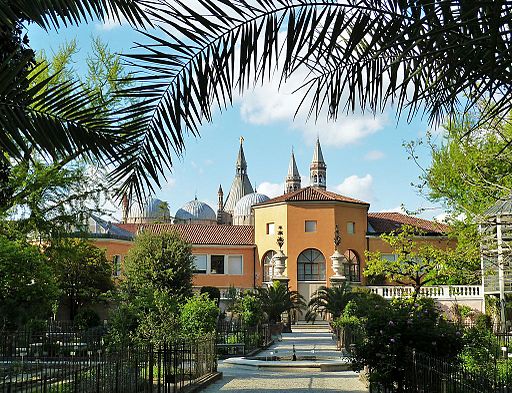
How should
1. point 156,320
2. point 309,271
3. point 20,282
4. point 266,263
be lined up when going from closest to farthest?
point 156,320 < point 20,282 < point 309,271 < point 266,263

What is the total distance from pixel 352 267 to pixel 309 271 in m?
3.19

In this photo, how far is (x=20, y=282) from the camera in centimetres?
2420

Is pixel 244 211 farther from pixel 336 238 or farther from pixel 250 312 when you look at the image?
pixel 250 312

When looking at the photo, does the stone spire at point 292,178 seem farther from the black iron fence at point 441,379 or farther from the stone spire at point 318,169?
the black iron fence at point 441,379

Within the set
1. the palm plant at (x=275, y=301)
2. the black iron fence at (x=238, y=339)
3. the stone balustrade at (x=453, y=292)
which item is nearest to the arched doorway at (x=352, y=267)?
the stone balustrade at (x=453, y=292)

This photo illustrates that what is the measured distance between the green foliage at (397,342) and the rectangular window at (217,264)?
42671 mm

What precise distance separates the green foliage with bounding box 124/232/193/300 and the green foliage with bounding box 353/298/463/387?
2400cm

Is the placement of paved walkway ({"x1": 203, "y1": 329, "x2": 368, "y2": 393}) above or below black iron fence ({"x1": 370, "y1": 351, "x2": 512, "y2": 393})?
below

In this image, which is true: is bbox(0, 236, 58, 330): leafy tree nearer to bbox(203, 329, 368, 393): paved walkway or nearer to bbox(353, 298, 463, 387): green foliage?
bbox(203, 329, 368, 393): paved walkway

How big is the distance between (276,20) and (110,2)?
844 mm

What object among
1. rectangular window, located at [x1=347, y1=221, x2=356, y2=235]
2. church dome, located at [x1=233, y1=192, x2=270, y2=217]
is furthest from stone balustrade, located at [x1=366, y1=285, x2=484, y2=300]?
church dome, located at [x1=233, y1=192, x2=270, y2=217]

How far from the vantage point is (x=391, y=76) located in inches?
114

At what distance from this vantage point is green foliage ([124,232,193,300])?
115 ft

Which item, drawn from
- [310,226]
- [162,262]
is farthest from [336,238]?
[162,262]
